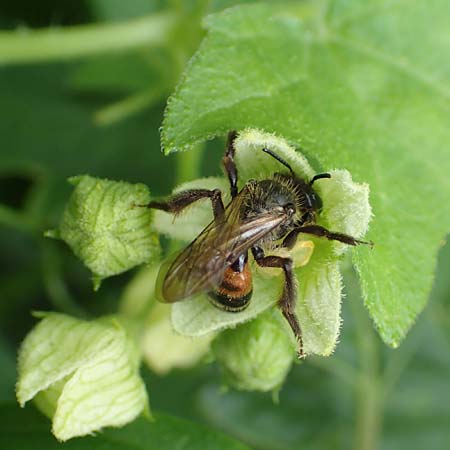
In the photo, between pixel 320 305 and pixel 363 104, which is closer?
pixel 320 305

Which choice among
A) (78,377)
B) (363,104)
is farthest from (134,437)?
(363,104)

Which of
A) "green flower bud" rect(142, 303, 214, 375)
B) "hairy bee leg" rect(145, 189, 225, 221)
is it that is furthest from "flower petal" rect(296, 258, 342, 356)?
"green flower bud" rect(142, 303, 214, 375)

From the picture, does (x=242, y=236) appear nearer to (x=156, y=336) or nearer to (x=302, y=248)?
(x=302, y=248)

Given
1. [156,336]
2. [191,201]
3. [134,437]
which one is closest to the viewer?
[191,201]

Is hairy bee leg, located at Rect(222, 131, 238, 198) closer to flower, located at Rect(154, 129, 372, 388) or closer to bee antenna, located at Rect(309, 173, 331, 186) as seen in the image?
flower, located at Rect(154, 129, 372, 388)

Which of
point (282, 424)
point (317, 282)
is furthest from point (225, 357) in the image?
point (282, 424)

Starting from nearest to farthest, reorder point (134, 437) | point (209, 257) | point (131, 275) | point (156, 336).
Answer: point (209, 257)
point (134, 437)
point (156, 336)
point (131, 275)

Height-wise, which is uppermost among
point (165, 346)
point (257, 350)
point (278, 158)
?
point (278, 158)

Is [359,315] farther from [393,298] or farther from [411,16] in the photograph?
[393,298]
